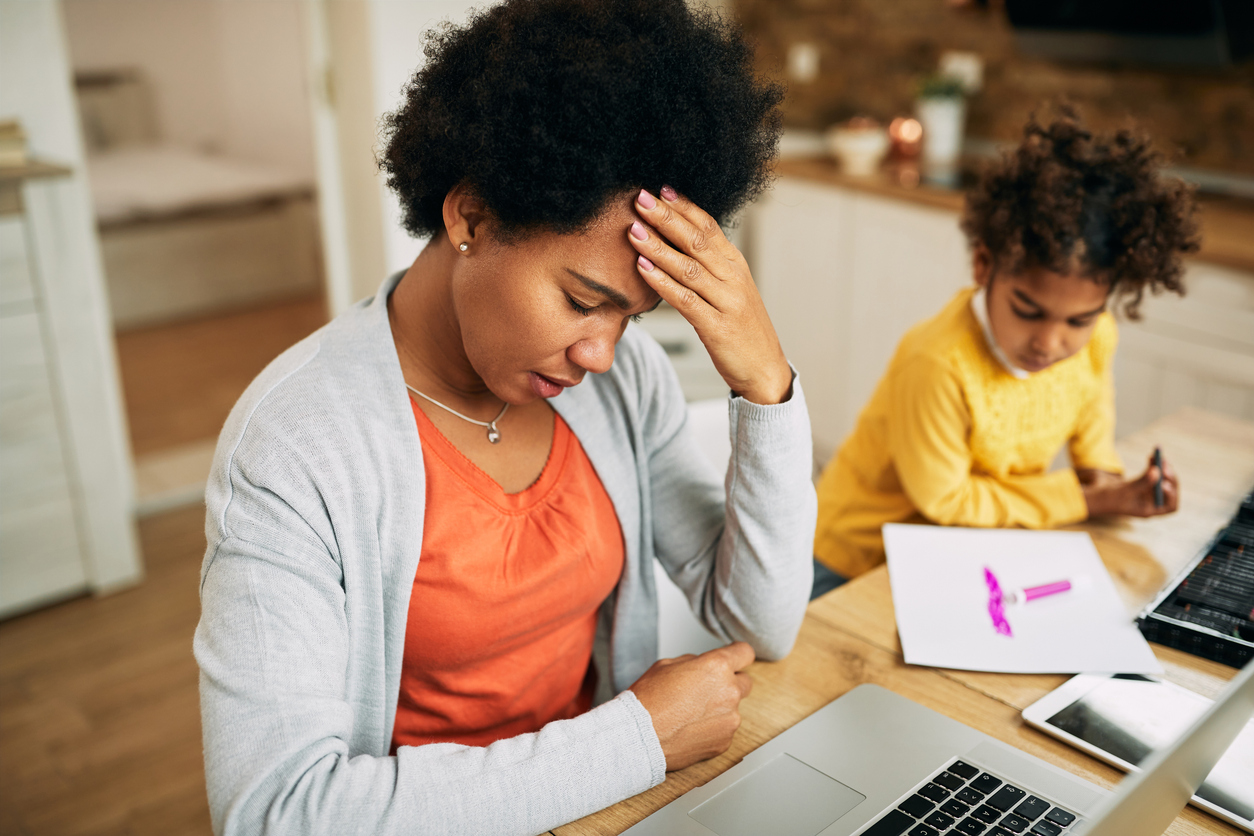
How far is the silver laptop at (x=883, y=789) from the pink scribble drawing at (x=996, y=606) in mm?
176

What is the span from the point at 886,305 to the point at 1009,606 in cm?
206

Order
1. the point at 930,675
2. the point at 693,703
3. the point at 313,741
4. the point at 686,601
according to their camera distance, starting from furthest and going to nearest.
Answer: the point at 686,601 < the point at 930,675 < the point at 693,703 < the point at 313,741

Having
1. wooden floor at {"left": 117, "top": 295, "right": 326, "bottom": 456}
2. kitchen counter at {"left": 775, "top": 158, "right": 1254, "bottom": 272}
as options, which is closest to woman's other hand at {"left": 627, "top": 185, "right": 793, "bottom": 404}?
kitchen counter at {"left": 775, "top": 158, "right": 1254, "bottom": 272}

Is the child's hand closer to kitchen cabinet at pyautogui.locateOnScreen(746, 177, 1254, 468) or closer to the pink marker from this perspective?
the pink marker

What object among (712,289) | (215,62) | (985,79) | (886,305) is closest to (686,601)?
(712,289)

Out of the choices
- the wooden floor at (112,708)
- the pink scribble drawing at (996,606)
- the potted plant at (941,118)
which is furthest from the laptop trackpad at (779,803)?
the potted plant at (941,118)

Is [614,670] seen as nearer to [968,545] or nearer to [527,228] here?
[968,545]

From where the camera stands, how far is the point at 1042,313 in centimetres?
131

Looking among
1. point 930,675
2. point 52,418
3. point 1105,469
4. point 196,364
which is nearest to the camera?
point 930,675

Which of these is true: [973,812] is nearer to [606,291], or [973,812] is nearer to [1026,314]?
[606,291]

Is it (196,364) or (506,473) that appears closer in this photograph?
(506,473)

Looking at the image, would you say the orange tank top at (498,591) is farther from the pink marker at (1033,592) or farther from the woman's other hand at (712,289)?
the pink marker at (1033,592)

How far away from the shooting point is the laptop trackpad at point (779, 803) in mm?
751

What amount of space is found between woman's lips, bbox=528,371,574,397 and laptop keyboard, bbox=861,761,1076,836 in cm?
44
